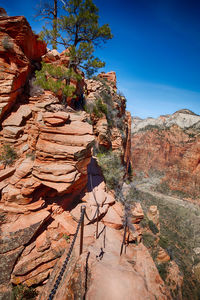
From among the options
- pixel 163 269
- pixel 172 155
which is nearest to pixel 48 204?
pixel 163 269

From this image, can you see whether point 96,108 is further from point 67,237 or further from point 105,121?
point 67,237

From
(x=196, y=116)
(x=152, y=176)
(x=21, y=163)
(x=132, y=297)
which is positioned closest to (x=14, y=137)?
(x=21, y=163)

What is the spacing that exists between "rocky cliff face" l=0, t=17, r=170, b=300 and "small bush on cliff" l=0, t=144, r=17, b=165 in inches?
1.4

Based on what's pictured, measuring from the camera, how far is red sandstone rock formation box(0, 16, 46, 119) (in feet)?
20.5

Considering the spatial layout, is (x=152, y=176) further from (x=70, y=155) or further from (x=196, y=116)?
(x=70, y=155)

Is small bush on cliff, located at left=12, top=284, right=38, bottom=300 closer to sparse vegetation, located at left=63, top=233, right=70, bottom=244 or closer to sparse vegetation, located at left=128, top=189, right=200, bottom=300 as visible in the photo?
sparse vegetation, located at left=63, top=233, right=70, bottom=244

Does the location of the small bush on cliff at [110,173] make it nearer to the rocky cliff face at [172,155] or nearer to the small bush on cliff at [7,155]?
the small bush on cliff at [7,155]

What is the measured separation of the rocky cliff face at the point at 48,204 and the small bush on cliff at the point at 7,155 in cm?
4

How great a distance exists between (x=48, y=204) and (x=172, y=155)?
54.6 metres

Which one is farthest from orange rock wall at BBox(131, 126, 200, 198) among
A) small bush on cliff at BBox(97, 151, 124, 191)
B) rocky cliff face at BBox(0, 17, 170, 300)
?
rocky cliff face at BBox(0, 17, 170, 300)

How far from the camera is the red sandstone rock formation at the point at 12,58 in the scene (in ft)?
20.5

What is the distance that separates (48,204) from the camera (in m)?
5.23

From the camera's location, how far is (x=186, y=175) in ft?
147

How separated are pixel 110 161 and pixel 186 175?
46062 millimetres
